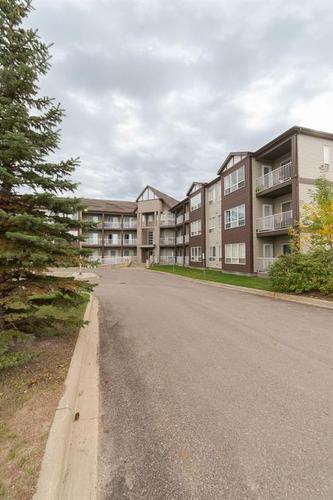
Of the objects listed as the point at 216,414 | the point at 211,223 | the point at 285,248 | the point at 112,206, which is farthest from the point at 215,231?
the point at 216,414

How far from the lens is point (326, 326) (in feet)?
24.0

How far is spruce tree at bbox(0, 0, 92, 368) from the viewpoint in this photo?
4102 millimetres

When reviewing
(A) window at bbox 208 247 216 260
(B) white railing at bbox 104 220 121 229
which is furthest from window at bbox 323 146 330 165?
(B) white railing at bbox 104 220 121 229

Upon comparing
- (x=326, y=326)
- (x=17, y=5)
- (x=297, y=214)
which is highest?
(x=17, y=5)

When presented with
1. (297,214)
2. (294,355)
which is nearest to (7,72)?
(294,355)

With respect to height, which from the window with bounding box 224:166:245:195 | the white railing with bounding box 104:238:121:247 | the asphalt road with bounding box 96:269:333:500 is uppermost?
the window with bounding box 224:166:245:195

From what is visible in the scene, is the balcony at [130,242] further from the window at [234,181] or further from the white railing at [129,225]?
the window at [234,181]

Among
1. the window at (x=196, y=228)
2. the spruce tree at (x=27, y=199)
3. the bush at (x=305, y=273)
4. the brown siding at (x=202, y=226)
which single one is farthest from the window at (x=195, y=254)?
the spruce tree at (x=27, y=199)

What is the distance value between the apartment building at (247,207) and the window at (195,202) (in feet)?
0.41

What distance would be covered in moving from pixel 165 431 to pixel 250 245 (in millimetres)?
19441

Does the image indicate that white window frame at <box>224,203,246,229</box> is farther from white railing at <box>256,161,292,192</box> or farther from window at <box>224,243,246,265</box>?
white railing at <box>256,161,292,192</box>

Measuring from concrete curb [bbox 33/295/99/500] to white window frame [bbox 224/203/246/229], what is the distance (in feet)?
65.9

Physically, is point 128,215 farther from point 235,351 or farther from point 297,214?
point 235,351

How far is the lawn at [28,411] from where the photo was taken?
6.97ft
